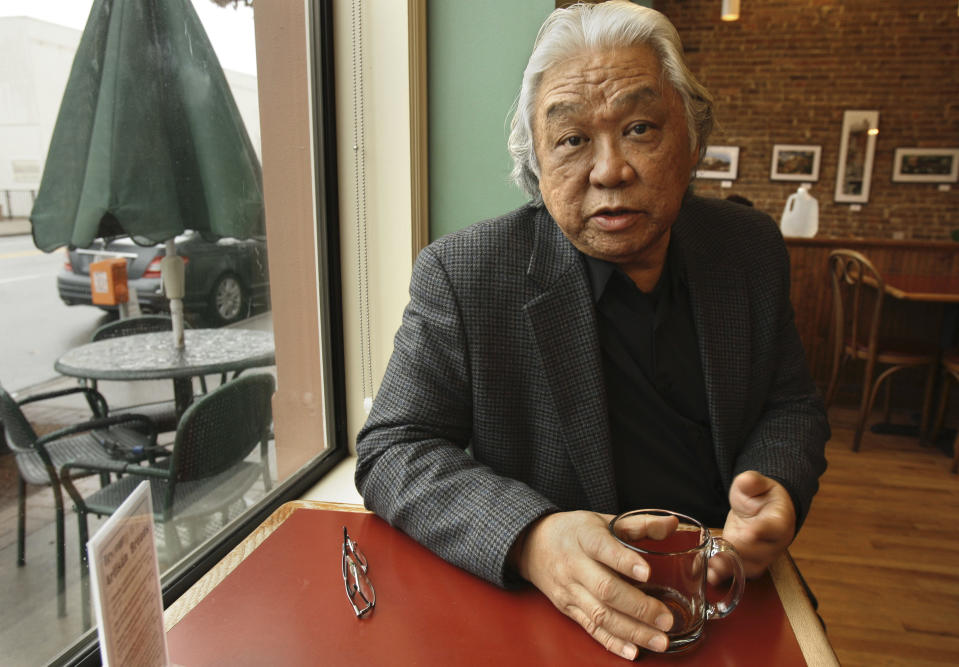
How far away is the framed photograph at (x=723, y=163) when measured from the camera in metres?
7.05

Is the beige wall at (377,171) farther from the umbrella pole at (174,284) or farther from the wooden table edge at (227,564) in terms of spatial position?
the wooden table edge at (227,564)

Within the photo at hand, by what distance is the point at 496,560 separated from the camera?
75 cm

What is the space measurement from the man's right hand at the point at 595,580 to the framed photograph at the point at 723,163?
7.02 m

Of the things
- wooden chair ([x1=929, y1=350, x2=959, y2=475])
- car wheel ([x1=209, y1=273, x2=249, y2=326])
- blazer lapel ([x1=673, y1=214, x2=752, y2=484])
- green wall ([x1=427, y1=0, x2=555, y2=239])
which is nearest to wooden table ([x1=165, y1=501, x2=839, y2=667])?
blazer lapel ([x1=673, y1=214, x2=752, y2=484])

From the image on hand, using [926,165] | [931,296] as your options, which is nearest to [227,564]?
[931,296]

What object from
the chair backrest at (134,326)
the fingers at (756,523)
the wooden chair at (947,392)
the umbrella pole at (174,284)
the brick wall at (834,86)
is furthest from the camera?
the brick wall at (834,86)

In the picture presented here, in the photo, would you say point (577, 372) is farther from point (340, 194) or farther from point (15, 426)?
point (340, 194)

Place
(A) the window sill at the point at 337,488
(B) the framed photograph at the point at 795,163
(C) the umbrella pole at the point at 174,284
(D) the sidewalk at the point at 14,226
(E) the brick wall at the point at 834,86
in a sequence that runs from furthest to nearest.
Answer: (B) the framed photograph at the point at 795,163 < (E) the brick wall at the point at 834,86 < (A) the window sill at the point at 337,488 < (C) the umbrella pole at the point at 174,284 < (D) the sidewalk at the point at 14,226

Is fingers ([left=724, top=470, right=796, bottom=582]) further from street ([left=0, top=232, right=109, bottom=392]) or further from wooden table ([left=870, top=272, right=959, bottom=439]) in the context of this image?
wooden table ([left=870, top=272, right=959, bottom=439])

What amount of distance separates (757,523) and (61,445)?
1.15 m

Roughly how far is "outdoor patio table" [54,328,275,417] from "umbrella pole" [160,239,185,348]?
17 millimetres

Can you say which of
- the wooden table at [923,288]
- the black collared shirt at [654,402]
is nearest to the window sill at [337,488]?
the black collared shirt at [654,402]

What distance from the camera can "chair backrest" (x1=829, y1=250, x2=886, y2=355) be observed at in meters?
3.85

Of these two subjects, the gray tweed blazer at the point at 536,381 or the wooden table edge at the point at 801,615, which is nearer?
the wooden table edge at the point at 801,615
